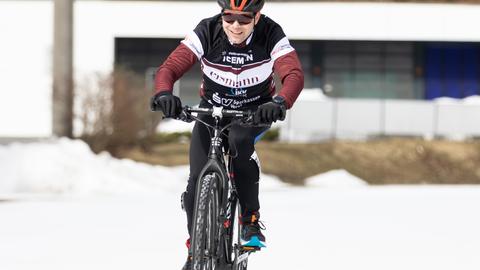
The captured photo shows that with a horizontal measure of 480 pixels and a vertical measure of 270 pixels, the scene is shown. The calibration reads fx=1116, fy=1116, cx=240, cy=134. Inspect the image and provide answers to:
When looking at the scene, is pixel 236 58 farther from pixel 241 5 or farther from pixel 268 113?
pixel 268 113

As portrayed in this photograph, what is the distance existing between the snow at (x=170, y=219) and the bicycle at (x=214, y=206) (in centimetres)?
210

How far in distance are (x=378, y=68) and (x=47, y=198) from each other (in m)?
30.0

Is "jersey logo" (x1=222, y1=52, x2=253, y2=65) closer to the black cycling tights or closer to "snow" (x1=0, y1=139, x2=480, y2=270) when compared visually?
the black cycling tights

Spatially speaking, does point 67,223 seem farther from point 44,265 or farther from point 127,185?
point 127,185

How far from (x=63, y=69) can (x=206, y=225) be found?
43.5 ft

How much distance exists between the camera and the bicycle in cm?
637

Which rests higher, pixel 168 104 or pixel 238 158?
pixel 168 104

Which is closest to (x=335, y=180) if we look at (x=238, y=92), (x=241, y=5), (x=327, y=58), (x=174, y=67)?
(x=238, y=92)

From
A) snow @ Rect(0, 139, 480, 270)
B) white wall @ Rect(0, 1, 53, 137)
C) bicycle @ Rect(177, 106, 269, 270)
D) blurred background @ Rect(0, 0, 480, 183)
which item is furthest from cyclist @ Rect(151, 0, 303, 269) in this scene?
white wall @ Rect(0, 1, 53, 137)

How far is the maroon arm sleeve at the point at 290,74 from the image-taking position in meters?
6.99

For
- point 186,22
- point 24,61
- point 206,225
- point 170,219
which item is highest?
point 206,225

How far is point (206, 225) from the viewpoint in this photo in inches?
253

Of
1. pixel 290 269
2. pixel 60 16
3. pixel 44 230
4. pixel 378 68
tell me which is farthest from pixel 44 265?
pixel 378 68

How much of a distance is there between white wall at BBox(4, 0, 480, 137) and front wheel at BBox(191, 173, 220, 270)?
34.5 meters
